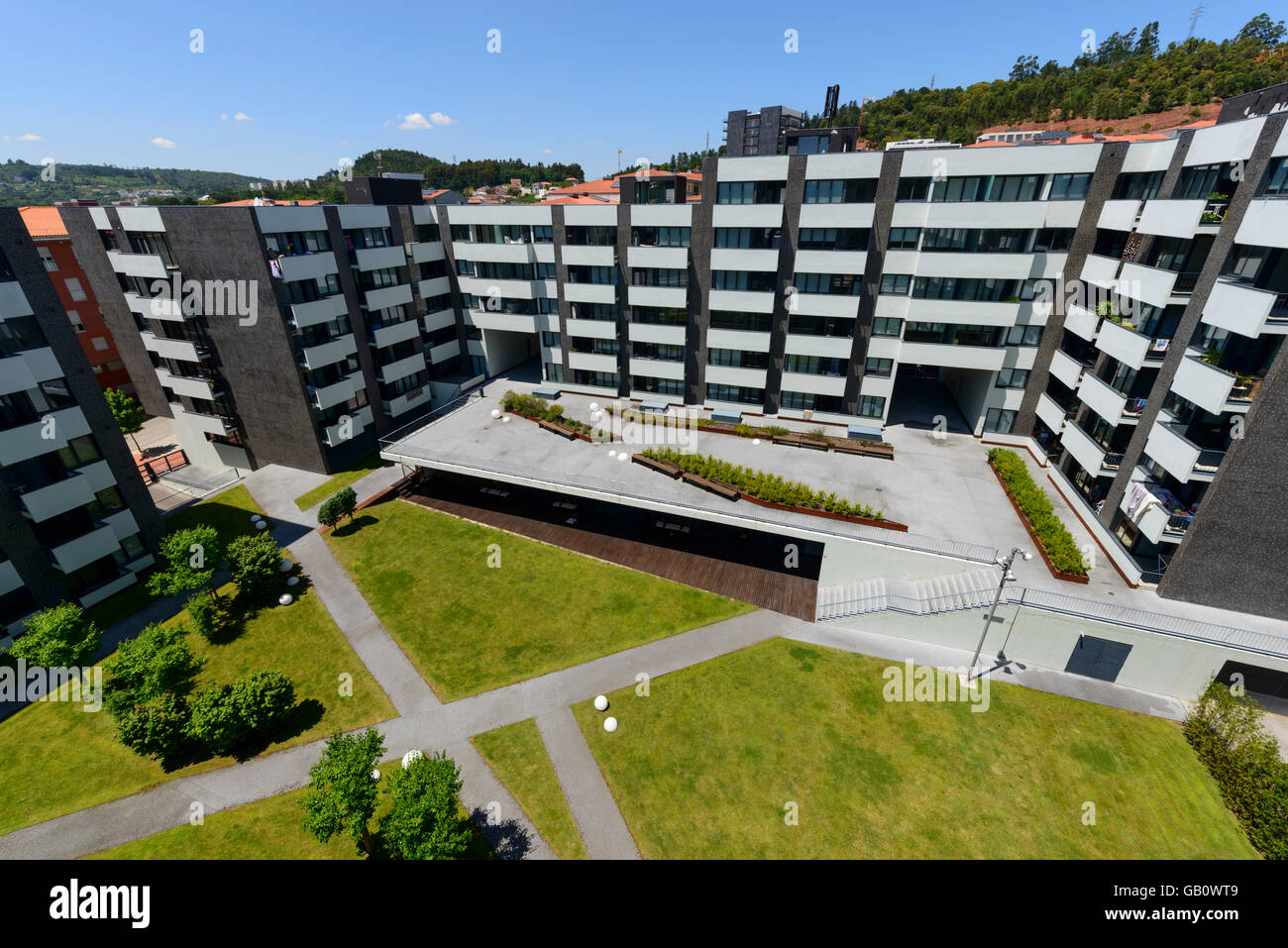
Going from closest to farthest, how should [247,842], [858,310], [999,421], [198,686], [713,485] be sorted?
[247,842] < [198,686] < [713,485] < [858,310] < [999,421]

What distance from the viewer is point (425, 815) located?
657 inches

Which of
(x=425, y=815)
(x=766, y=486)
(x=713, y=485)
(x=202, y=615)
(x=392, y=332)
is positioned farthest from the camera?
(x=392, y=332)

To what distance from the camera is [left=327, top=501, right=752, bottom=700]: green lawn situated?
1101 inches

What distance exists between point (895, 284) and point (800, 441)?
13262 mm

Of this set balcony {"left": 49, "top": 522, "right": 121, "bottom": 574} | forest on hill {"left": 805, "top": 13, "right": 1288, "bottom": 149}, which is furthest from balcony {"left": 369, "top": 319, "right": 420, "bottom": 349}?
forest on hill {"left": 805, "top": 13, "right": 1288, "bottom": 149}

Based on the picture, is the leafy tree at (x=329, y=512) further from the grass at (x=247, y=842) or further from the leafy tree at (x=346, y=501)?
the grass at (x=247, y=842)

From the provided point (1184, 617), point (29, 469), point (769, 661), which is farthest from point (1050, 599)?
point (29, 469)

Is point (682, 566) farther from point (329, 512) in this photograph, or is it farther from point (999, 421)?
point (999, 421)

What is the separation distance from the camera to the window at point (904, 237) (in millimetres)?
36750

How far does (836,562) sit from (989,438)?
20.1 m

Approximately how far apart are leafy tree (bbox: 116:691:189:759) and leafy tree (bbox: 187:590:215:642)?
22.1ft

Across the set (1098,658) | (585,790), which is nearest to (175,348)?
(585,790)

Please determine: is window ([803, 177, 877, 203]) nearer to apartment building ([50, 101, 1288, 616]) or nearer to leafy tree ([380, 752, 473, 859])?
apartment building ([50, 101, 1288, 616])
